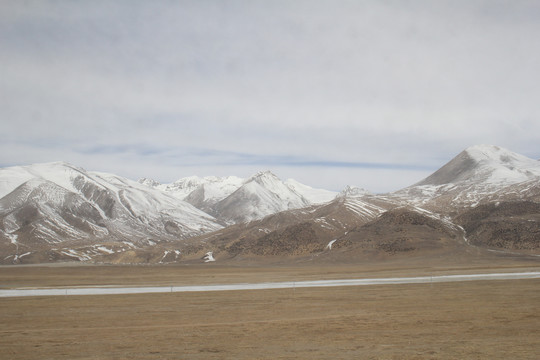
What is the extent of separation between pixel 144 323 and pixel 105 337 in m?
4.44

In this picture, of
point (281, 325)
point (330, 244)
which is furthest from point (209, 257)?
point (281, 325)

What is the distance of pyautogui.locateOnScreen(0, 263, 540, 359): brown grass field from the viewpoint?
20.4 metres

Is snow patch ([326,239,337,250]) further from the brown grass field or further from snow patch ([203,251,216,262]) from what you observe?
the brown grass field

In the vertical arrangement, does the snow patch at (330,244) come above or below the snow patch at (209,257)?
above

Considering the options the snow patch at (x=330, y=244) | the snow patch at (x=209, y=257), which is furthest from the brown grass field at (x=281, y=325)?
the snow patch at (x=209, y=257)

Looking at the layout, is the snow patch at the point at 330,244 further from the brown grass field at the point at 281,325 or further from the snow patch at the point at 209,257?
the brown grass field at the point at 281,325

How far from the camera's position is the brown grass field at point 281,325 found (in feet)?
67.0

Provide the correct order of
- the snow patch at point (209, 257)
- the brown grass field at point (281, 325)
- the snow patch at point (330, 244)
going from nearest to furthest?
the brown grass field at point (281, 325) → the snow patch at point (330, 244) → the snow patch at point (209, 257)

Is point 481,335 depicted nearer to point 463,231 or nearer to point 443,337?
point 443,337

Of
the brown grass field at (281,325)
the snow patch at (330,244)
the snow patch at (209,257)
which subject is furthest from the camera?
the snow patch at (209,257)

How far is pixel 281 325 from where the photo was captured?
89.1 ft

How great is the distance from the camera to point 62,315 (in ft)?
105

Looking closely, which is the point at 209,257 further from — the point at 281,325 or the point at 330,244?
the point at 281,325

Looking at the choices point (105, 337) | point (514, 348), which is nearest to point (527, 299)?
point (514, 348)
